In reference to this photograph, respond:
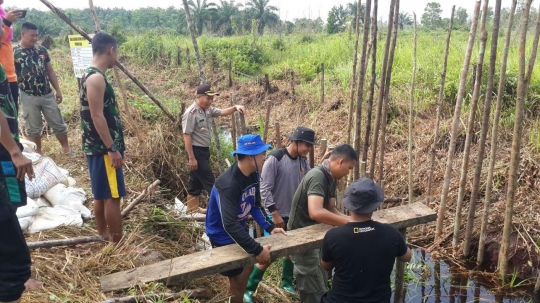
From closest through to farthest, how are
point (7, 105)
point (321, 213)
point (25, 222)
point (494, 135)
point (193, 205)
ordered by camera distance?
point (7, 105) < point (321, 213) < point (25, 222) < point (494, 135) < point (193, 205)

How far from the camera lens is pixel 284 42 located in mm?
18078

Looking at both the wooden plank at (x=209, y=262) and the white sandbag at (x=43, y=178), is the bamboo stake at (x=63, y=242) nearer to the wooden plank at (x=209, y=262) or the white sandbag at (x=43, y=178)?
the wooden plank at (x=209, y=262)

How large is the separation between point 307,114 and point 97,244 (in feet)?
22.1

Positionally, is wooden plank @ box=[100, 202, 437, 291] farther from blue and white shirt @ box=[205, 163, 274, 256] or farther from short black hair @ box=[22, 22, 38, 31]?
short black hair @ box=[22, 22, 38, 31]

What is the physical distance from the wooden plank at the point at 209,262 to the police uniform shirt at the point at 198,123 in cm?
219

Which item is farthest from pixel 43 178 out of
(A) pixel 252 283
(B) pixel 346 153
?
(B) pixel 346 153

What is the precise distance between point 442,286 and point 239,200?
8.78ft

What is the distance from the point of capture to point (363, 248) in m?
2.35

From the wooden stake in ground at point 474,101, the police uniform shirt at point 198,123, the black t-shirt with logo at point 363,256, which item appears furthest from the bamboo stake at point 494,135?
the police uniform shirt at point 198,123

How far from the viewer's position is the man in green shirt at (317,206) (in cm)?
291

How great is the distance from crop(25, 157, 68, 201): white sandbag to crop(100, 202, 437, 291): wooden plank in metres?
1.74

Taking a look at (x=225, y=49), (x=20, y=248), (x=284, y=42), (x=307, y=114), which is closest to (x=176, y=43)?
(x=225, y=49)

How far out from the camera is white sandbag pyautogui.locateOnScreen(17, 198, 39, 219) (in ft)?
11.2

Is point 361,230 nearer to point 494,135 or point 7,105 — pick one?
point 494,135
